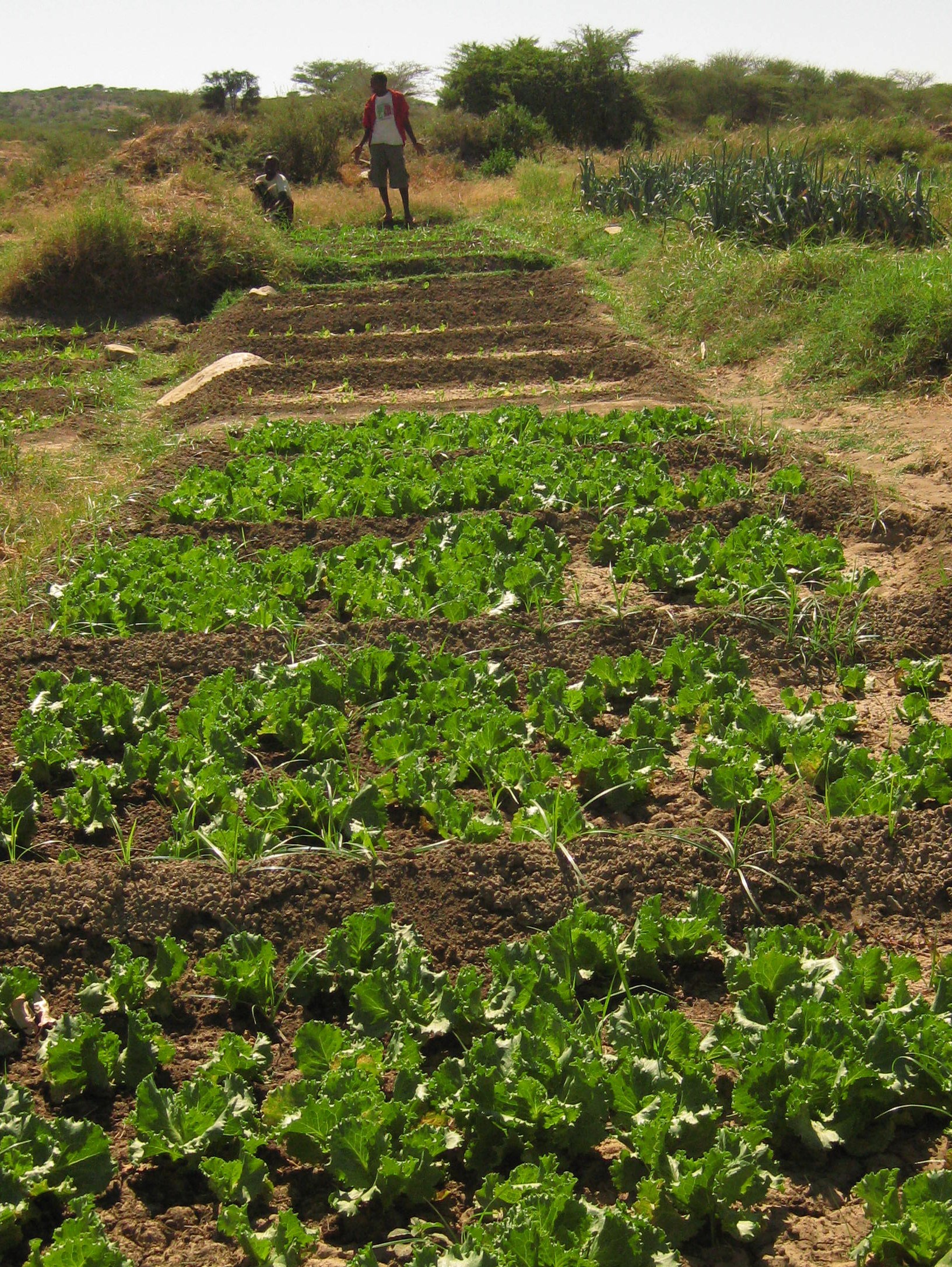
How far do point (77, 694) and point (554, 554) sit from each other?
2.09 meters

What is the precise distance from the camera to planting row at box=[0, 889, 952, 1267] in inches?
76.4

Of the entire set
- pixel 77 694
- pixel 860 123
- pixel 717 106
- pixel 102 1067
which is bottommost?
pixel 102 1067

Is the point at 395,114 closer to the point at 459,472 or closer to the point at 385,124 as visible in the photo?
the point at 385,124

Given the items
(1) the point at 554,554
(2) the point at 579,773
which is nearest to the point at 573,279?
(1) the point at 554,554

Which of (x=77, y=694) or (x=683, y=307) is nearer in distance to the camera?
(x=77, y=694)

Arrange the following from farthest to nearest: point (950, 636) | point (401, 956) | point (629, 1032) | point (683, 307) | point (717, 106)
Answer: point (717, 106)
point (683, 307)
point (950, 636)
point (401, 956)
point (629, 1032)

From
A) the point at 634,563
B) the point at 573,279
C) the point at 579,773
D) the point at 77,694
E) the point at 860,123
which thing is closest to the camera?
the point at 579,773

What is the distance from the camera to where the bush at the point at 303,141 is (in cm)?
2297

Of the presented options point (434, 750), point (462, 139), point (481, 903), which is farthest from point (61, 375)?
point (462, 139)

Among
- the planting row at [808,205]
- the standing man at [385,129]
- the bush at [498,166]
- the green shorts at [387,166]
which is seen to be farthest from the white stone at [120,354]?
the bush at [498,166]

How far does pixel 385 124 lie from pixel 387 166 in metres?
0.81

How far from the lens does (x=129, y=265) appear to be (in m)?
13.7

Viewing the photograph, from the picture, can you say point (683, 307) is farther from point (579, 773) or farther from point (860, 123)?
point (860, 123)

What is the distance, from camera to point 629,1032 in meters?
2.30
